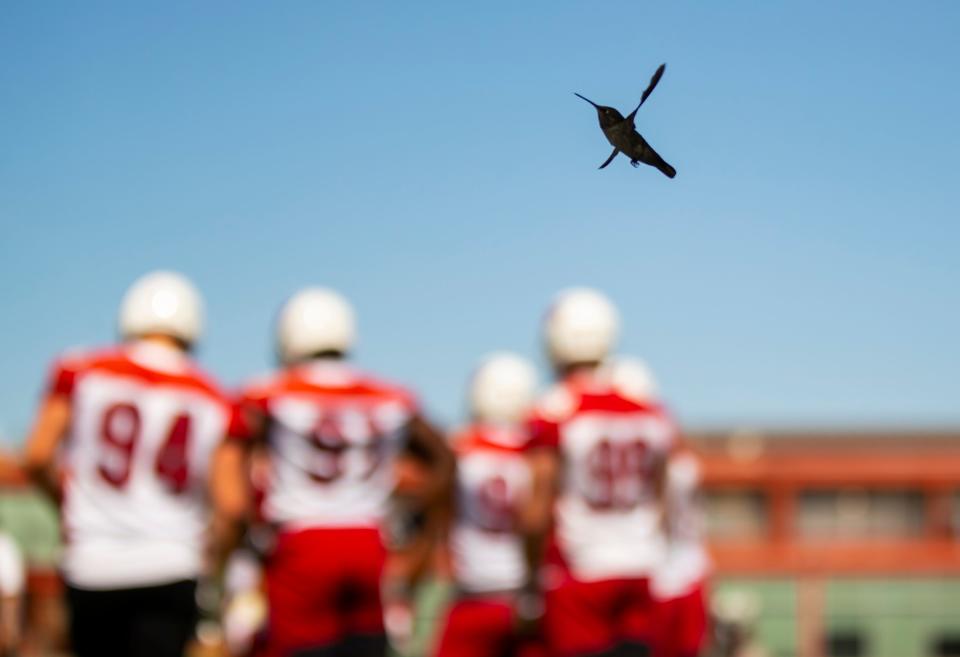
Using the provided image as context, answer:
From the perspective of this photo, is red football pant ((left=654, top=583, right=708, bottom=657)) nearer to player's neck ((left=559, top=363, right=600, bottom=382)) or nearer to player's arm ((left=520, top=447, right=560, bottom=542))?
player's arm ((left=520, top=447, right=560, bottom=542))

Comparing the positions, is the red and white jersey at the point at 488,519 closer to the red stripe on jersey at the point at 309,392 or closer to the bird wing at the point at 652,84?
the red stripe on jersey at the point at 309,392

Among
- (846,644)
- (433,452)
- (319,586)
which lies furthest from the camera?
Answer: (846,644)

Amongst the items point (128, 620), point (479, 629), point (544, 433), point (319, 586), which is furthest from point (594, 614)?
point (128, 620)

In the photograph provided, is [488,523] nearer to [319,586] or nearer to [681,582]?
[681,582]

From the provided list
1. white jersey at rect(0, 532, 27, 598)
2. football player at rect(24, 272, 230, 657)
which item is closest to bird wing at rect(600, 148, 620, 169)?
Result: football player at rect(24, 272, 230, 657)

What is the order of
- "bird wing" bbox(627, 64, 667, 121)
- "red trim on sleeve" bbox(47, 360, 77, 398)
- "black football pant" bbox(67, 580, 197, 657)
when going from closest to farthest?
1. "bird wing" bbox(627, 64, 667, 121)
2. "black football pant" bbox(67, 580, 197, 657)
3. "red trim on sleeve" bbox(47, 360, 77, 398)

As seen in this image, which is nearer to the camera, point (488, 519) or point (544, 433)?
point (544, 433)

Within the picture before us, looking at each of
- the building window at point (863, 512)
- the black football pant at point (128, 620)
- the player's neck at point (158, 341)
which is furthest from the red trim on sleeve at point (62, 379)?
the building window at point (863, 512)
